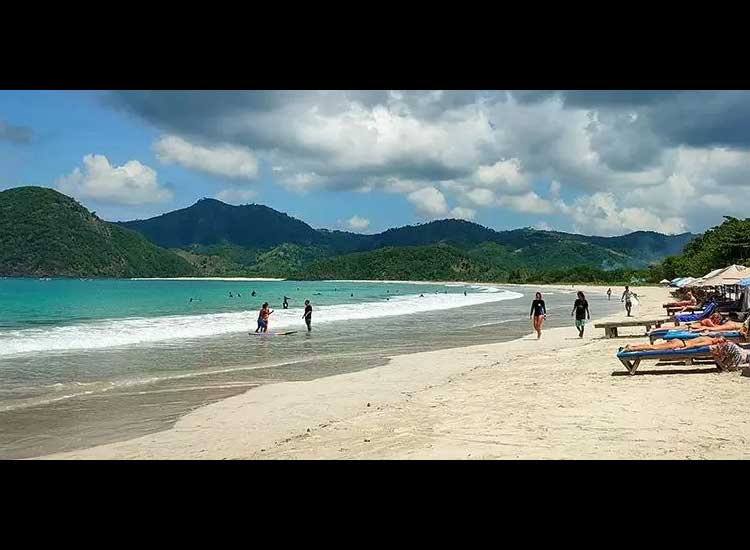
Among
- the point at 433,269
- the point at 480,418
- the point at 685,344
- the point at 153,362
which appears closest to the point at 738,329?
the point at 685,344

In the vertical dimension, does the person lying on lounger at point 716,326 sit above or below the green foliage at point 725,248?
below

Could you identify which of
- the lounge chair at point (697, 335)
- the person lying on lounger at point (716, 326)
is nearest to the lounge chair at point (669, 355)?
the lounge chair at point (697, 335)

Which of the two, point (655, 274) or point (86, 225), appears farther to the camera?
point (86, 225)

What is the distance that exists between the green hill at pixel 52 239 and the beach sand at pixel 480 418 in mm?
161389

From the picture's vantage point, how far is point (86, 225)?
169m

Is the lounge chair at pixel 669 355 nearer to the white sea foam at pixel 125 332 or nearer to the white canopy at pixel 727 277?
the white canopy at pixel 727 277

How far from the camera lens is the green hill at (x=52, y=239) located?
152 m

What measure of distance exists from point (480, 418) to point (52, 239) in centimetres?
17248
